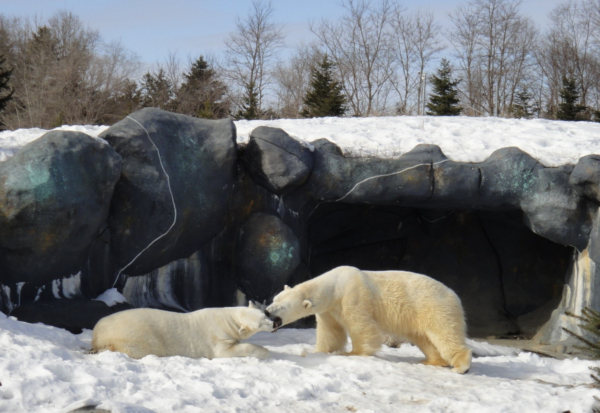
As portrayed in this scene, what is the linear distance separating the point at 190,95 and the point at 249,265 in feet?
68.5

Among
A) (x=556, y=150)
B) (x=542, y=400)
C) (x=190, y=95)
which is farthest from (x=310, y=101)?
(x=542, y=400)

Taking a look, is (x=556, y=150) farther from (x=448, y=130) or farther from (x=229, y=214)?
(x=229, y=214)

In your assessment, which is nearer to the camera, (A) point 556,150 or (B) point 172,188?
(B) point 172,188

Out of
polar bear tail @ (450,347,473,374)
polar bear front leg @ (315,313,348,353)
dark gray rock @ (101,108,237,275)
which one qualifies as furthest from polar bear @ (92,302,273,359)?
dark gray rock @ (101,108,237,275)

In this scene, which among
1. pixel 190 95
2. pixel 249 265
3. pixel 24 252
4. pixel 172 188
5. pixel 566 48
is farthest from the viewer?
pixel 566 48

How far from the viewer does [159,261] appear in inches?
269

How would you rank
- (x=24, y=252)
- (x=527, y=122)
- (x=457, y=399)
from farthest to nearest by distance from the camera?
(x=527, y=122) → (x=24, y=252) → (x=457, y=399)

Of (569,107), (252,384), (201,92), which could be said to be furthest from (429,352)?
(201,92)

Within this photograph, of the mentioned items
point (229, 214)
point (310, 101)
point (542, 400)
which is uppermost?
point (310, 101)

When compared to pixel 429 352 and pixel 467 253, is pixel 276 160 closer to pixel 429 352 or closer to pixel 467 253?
pixel 429 352

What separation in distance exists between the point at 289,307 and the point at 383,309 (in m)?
0.77

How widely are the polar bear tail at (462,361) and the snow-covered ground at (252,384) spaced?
0.29 feet

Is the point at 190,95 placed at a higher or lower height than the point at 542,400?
higher

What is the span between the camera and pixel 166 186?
21.5 feet
